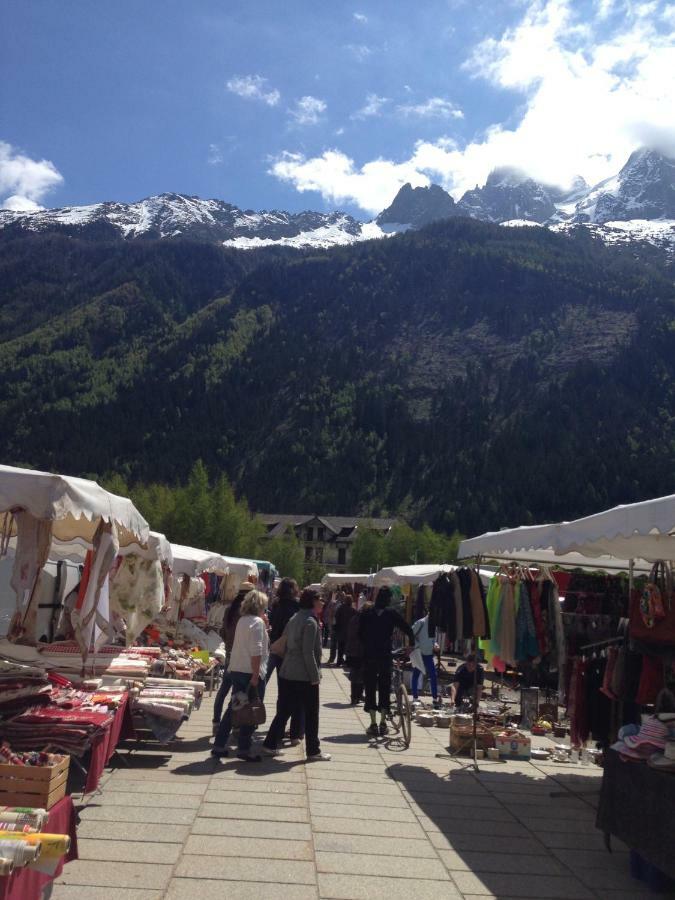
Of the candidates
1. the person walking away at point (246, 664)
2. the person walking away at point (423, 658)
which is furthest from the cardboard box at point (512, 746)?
the person walking away at point (423, 658)

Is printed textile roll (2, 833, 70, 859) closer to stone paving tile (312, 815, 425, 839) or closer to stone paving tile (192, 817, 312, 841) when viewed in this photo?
stone paving tile (192, 817, 312, 841)

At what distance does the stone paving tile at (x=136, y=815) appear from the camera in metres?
5.12

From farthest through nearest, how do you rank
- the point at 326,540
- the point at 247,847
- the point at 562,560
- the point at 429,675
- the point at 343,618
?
the point at 326,540
the point at 343,618
the point at 429,675
the point at 562,560
the point at 247,847

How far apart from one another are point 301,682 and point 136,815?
263 centimetres

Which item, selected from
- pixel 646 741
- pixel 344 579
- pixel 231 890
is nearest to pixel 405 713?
pixel 646 741

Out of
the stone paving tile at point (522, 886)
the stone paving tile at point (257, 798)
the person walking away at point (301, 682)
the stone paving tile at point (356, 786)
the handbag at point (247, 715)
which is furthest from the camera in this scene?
the person walking away at point (301, 682)

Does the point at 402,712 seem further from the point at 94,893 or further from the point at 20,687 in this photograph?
the point at 94,893

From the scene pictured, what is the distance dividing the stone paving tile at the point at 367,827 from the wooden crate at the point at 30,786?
1.95 m

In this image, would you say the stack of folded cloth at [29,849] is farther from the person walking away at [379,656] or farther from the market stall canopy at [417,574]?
the market stall canopy at [417,574]

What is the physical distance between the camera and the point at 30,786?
3.96 meters

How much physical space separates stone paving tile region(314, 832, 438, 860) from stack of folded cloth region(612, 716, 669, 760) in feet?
4.59

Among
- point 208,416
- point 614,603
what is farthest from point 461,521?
point 614,603

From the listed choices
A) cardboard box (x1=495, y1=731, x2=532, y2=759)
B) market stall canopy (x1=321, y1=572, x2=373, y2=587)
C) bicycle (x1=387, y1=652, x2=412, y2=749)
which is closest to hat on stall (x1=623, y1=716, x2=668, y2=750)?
cardboard box (x1=495, y1=731, x2=532, y2=759)

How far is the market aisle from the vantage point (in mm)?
4207
